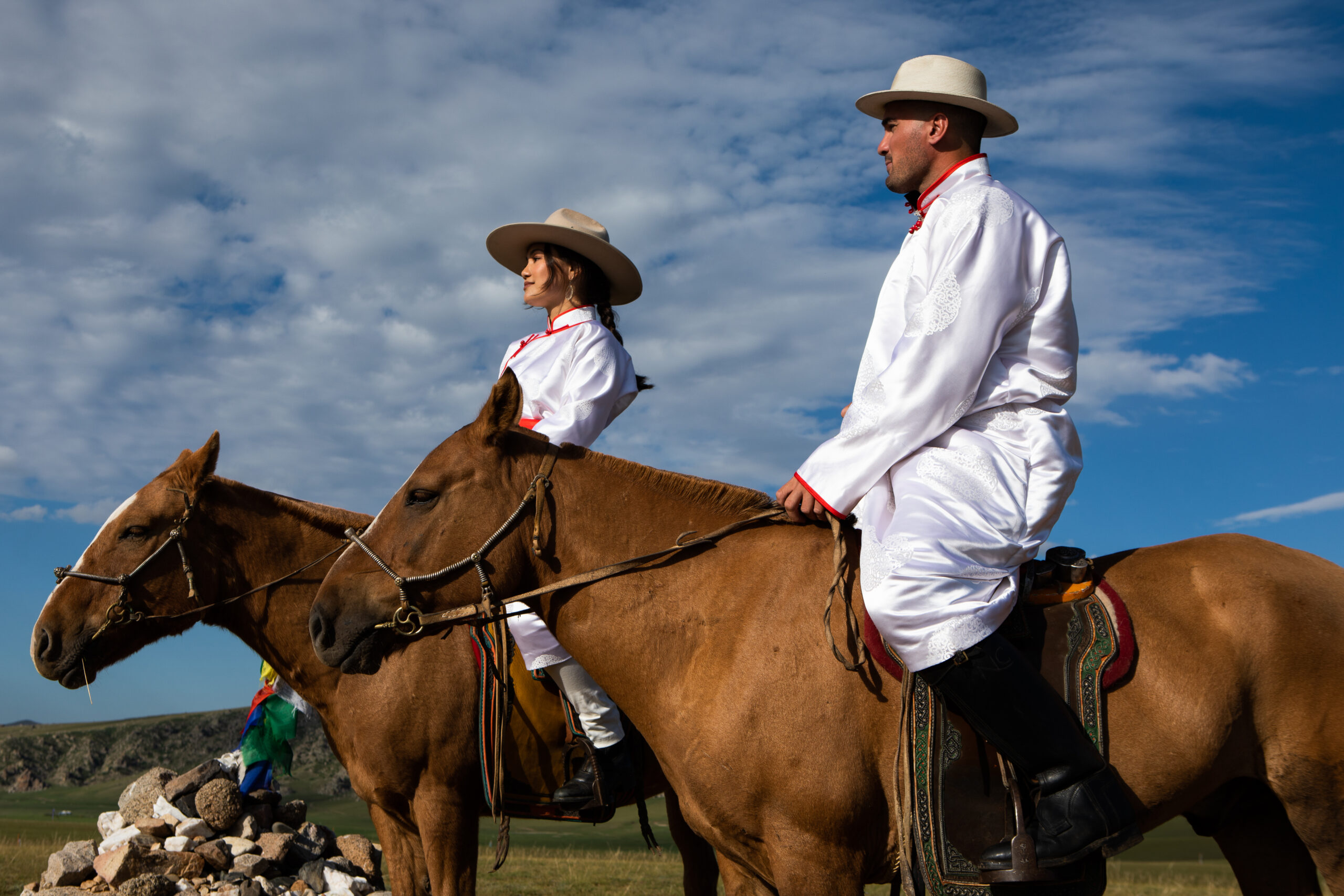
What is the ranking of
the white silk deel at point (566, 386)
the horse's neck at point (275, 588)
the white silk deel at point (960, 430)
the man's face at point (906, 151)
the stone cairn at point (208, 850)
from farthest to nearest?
the stone cairn at point (208, 850) < the horse's neck at point (275, 588) < the white silk deel at point (566, 386) < the man's face at point (906, 151) < the white silk deel at point (960, 430)

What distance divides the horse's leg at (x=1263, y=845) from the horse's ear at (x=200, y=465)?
565cm

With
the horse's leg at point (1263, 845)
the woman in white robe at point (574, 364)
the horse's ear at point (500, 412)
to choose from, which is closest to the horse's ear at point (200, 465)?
the woman in white robe at point (574, 364)

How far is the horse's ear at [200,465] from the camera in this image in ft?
18.9

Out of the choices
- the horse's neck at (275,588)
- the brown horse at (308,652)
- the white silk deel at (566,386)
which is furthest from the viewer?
the horse's neck at (275,588)

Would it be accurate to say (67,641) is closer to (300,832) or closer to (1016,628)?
(300,832)

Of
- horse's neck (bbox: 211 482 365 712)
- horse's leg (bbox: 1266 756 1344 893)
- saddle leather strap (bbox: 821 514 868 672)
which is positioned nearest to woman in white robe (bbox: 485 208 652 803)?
horse's neck (bbox: 211 482 365 712)

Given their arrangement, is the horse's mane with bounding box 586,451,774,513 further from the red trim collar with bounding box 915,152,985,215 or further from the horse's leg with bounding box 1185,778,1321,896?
the horse's leg with bounding box 1185,778,1321,896

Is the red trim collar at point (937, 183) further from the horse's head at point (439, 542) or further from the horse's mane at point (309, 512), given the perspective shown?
the horse's mane at point (309, 512)

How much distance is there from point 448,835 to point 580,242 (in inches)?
147

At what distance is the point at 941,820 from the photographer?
289 centimetres

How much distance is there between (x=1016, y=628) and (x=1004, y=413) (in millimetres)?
740

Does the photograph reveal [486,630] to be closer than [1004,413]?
No

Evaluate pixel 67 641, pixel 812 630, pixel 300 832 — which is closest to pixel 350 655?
pixel 812 630

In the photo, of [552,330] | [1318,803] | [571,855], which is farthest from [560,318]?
[571,855]
